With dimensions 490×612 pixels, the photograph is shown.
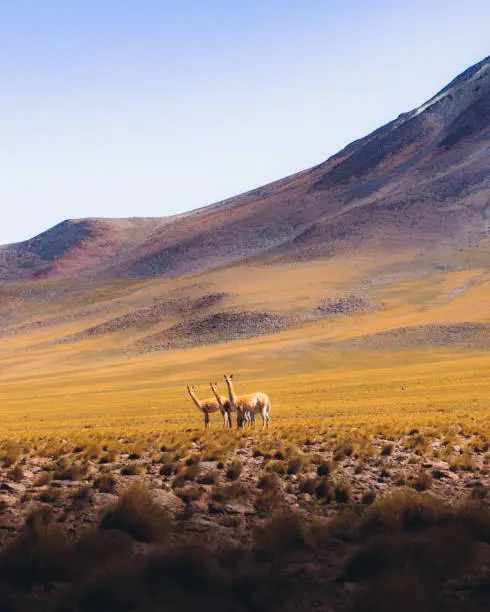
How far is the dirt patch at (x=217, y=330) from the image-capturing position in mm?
112750

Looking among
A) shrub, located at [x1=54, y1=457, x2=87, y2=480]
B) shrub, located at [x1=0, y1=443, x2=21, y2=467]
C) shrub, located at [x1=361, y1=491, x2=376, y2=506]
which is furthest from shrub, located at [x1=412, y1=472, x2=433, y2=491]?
shrub, located at [x1=0, y1=443, x2=21, y2=467]

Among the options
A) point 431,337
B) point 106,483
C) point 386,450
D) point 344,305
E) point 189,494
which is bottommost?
point 431,337

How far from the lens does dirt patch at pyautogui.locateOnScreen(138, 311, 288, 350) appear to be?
11275cm

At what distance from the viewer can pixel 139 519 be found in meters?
9.00

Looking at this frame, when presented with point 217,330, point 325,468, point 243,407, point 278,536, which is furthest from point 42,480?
point 217,330

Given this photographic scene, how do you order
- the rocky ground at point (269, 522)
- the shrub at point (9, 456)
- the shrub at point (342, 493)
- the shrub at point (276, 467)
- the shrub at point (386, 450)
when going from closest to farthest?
the rocky ground at point (269, 522) < the shrub at point (342, 493) < the shrub at point (276, 467) < the shrub at point (9, 456) < the shrub at point (386, 450)

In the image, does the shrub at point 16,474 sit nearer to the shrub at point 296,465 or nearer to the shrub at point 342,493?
the shrub at point 296,465

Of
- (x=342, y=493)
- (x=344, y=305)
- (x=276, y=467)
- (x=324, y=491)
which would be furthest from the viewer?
(x=344, y=305)

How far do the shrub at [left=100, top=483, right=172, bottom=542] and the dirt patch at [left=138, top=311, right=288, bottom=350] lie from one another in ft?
331

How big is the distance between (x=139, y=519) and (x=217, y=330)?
108 m

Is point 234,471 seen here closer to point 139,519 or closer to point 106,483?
point 106,483

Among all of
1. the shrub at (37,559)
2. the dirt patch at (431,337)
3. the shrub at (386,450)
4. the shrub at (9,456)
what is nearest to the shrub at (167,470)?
the shrub at (9,456)

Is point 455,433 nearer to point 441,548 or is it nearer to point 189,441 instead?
point 189,441

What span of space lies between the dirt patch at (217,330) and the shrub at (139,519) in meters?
101
